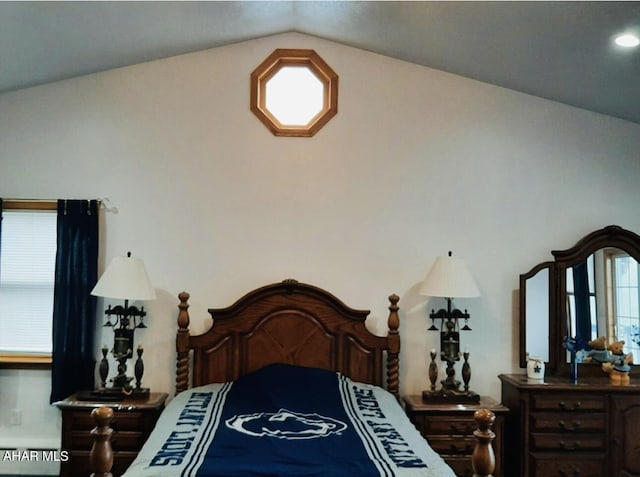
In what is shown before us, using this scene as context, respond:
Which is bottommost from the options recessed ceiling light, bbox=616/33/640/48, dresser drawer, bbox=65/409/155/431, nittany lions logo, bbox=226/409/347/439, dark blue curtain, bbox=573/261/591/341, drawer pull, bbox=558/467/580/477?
drawer pull, bbox=558/467/580/477

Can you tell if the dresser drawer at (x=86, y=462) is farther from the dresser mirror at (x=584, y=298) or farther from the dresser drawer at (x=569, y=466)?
the dresser mirror at (x=584, y=298)

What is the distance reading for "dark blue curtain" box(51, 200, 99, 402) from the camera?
404 centimetres

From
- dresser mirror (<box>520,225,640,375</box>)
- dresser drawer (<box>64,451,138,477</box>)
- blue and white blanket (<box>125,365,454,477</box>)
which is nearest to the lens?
blue and white blanket (<box>125,365,454,477</box>)

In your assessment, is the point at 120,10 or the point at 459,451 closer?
the point at 120,10

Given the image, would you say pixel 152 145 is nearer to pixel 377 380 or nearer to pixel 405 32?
pixel 405 32

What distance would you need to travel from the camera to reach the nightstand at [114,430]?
3.71 metres

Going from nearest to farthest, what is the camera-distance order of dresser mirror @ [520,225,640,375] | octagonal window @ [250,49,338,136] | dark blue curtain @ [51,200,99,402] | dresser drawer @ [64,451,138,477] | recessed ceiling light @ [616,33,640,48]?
1. recessed ceiling light @ [616,33,640,48]
2. dresser drawer @ [64,451,138,477]
3. dark blue curtain @ [51,200,99,402]
4. dresser mirror @ [520,225,640,375]
5. octagonal window @ [250,49,338,136]

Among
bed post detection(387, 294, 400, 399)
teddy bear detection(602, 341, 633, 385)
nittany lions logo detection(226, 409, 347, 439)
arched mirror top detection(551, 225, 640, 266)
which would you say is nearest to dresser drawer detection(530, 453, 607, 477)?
teddy bear detection(602, 341, 633, 385)

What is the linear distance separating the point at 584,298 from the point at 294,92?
7.91 feet

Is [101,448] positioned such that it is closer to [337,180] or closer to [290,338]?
[290,338]

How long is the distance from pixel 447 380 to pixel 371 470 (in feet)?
5.65

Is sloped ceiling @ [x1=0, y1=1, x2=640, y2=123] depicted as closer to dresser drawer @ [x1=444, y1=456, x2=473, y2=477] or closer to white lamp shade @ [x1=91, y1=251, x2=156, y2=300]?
white lamp shade @ [x1=91, y1=251, x2=156, y2=300]

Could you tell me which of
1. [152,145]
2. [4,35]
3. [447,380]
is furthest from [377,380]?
[4,35]

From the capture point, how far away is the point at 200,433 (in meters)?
2.93
